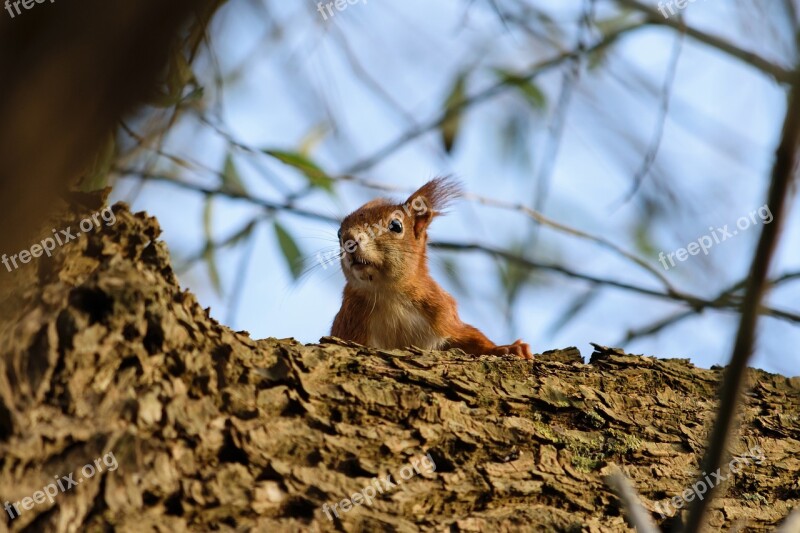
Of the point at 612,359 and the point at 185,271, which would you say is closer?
the point at 612,359

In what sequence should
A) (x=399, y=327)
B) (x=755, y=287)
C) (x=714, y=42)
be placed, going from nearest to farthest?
(x=755, y=287) → (x=714, y=42) → (x=399, y=327)

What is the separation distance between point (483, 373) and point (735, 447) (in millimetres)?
695

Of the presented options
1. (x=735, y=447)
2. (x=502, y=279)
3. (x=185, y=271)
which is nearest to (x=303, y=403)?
(x=735, y=447)

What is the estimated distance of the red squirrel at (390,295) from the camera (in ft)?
11.8

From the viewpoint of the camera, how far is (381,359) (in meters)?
2.05

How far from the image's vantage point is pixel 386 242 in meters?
3.75

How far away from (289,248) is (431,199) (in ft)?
3.13

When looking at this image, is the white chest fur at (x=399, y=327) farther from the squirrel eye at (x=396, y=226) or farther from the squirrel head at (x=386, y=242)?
the squirrel eye at (x=396, y=226)

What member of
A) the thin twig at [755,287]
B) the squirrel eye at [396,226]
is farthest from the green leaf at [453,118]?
the thin twig at [755,287]

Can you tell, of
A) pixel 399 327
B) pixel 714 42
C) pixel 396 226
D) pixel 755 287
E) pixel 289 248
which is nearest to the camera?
pixel 755 287

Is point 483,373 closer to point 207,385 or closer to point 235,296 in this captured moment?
point 207,385

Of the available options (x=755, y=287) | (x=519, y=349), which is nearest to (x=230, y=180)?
(x=519, y=349)

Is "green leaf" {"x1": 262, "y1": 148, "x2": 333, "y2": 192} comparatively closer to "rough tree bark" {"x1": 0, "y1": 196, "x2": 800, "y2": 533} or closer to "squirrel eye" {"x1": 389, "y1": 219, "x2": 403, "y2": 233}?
"squirrel eye" {"x1": 389, "y1": 219, "x2": 403, "y2": 233}

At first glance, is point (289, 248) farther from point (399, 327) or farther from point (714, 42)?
point (714, 42)
